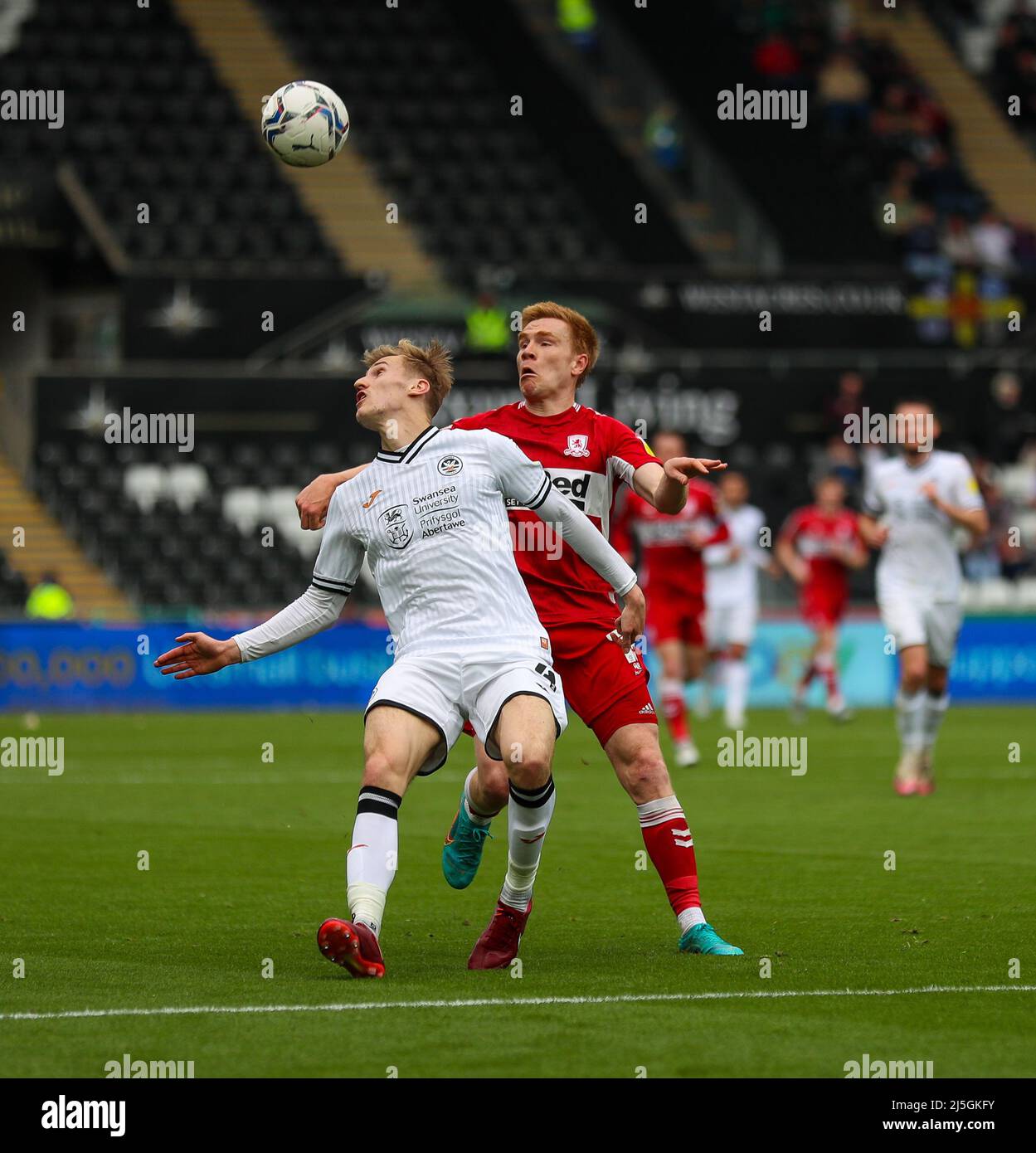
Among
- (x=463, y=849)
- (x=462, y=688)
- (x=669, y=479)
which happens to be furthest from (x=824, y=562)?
(x=462, y=688)

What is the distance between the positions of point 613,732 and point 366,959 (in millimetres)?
1441

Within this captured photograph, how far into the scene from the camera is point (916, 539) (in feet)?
47.8

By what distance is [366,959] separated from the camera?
23.1 feet

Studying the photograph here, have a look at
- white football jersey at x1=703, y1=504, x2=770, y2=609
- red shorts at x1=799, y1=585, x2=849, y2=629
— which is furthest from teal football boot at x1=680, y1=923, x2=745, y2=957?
red shorts at x1=799, y1=585, x2=849, y2=629

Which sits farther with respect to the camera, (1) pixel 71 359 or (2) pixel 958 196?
(2) pixel 958 196

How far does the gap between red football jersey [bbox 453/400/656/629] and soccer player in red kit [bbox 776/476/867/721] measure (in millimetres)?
14020

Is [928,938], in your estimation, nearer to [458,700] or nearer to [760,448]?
[458,700]

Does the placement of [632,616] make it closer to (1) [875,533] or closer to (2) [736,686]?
(1) [875,533]

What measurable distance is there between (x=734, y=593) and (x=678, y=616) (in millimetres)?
3769

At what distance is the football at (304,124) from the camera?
1035 centimetres

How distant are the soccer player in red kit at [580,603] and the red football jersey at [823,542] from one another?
47.6ft

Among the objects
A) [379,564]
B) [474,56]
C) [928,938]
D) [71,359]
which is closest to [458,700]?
[379,564]

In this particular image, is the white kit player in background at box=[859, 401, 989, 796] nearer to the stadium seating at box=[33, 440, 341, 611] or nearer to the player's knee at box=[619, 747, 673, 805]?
the player's knee at box=[619, 747, 673, 805]

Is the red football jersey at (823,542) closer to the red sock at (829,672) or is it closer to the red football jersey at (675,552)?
the red sock at (829,672)
